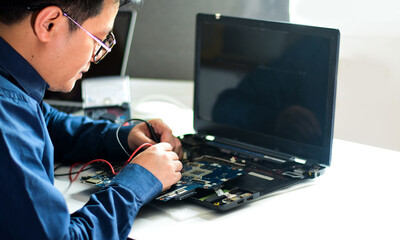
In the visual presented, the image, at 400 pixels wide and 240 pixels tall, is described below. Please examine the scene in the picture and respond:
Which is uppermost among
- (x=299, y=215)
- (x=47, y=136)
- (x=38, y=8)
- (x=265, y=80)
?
(x=38, y=8)

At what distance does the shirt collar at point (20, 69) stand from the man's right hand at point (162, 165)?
10.1 inches

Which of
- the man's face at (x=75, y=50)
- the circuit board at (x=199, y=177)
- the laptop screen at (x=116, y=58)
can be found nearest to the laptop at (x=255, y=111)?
the circuit board at (x=199, y=177)

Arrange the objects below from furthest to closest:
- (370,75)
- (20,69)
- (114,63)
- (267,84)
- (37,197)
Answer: (114,63) < (370,75) < (267,84) < (20,69) < (37,197)

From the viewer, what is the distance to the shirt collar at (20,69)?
90cm

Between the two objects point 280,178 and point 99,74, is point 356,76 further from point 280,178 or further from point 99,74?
point 99,74

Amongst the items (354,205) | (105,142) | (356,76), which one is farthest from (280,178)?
(356,76)

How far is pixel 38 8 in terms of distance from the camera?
88 cm

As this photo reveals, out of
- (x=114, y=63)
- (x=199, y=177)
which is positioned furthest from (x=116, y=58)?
(x=199, y=177)

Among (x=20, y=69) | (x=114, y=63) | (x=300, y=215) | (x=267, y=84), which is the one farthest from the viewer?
(x=114, y=63)

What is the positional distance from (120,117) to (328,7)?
95 centimetres

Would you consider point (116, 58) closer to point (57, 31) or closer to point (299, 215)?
point (57, 31)

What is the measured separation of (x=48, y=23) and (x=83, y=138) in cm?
51

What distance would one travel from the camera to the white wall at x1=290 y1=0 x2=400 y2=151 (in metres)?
1.71

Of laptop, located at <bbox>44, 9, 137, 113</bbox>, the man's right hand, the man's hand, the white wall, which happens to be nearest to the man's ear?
the man's right hand
